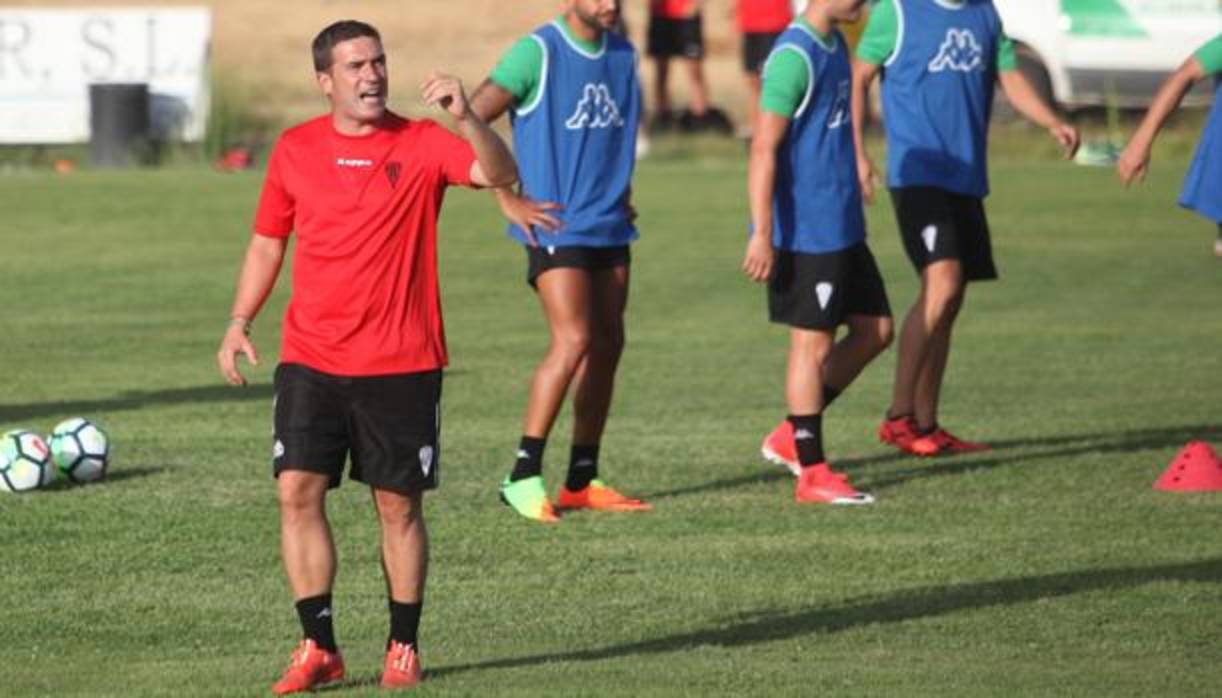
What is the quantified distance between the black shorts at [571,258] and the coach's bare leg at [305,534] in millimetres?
3267

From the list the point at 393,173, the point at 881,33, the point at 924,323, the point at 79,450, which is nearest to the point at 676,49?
the point at 881,33

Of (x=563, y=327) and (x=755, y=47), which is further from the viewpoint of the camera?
(x=755, y=47)

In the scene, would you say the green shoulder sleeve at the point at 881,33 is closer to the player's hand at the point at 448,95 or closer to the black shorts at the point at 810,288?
the black shorts at the point at 810,288

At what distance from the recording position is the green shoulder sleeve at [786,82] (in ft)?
39.7

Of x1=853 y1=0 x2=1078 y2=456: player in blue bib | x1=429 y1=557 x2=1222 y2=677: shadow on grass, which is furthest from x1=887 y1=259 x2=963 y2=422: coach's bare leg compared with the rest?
x1=429 y1=557 x2=1222 y2=677: shadow on grass

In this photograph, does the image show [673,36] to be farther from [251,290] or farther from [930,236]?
[251,290]

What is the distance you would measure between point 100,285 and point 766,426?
7.21m

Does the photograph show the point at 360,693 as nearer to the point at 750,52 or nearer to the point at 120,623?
the point at 120,623

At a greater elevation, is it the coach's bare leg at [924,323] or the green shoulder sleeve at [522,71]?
the green shoulder sleeve at [522,71]

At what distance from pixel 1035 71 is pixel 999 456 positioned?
49.0 ft

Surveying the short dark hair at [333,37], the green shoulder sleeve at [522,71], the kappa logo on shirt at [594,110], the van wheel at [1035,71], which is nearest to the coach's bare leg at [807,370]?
the kappa logo on shirt at [594,110]

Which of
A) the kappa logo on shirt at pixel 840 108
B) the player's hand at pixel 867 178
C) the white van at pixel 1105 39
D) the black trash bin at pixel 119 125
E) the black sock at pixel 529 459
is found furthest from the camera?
the white van at pixel 1105 39

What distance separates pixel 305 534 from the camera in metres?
8.48

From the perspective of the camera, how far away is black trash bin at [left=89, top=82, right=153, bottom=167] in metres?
26.9
